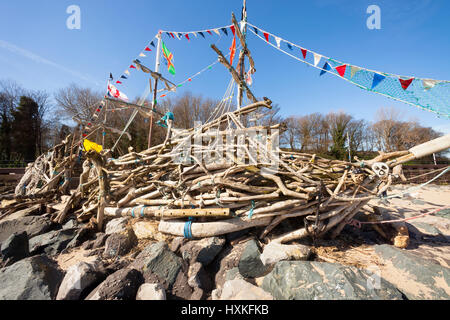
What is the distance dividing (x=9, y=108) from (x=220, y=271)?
31630 mm

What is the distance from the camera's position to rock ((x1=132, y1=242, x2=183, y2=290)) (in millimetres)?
2215

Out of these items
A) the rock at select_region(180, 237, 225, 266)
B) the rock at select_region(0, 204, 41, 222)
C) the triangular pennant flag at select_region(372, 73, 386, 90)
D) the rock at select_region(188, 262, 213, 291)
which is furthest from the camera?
the rock at select_region(0, 204, 41, 222)

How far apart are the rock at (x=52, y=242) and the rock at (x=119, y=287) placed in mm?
2003

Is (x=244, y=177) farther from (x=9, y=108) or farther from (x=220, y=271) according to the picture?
(x=9, y=108)

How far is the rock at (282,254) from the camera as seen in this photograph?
2393 millimetres

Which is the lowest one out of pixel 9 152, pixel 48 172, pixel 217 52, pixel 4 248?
pixel 4 248

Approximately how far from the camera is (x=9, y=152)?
18.6m

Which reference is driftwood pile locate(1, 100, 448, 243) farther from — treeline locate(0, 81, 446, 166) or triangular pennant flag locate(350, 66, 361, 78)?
treeline locate(0, 81, 446, 166)

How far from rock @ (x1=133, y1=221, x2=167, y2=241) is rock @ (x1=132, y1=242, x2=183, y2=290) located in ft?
1.95

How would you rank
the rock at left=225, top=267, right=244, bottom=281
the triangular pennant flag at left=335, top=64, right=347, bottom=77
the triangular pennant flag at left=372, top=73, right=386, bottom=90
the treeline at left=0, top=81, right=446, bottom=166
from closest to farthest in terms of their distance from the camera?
the rock at left=225, top=267, right=244, bottom=281 → the triangular pennant flag at left=372, top=73, right=386, bottom=90 → the triangular pennant flag at left=335, top=64, right=347, bottom=77 → the treeline at left=0, top=81, right=446, bottom=166

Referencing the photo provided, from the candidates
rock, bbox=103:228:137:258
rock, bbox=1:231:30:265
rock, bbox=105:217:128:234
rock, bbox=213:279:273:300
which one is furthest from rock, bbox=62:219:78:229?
rock, bbox=213:279:273:300

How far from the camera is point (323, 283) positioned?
193 centimetres

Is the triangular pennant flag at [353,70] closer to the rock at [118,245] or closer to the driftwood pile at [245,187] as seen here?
the driftwood pile at [245,187]

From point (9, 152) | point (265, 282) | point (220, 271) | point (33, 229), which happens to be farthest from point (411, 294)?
point (9, 152)
